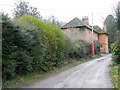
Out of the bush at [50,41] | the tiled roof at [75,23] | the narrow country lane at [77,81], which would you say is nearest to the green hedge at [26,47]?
the bush at [50,41]

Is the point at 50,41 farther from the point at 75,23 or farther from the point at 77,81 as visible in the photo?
the point at 75,23

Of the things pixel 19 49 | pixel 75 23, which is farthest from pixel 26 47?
pixel 75 23

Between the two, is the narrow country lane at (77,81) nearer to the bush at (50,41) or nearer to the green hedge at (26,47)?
the green hedge at (26,47)

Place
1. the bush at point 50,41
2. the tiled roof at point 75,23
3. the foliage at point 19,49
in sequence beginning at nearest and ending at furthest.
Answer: the foliage at point 19,49 < the bush at point 50,41 < the tiled roof at point 75,23

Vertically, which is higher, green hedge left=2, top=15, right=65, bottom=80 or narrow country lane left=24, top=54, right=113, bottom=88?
green hedge left=2, top=15, right=65, bottom=80

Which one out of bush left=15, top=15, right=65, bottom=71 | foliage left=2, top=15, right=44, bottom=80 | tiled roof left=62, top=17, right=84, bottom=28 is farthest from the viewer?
tiled roof left=62, top=17, right=84, bottom=28

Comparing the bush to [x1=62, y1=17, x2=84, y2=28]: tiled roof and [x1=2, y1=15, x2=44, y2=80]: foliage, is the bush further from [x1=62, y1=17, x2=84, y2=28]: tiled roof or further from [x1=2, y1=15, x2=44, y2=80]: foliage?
[x1=62, y1=17, x2=84, y2=28]: tiled roof

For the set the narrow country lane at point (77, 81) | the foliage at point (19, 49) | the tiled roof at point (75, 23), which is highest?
the tiled roof at point (75, 23)

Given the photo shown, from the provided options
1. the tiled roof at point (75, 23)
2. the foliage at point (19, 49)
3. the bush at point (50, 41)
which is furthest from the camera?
the tiled roof at point (75, 23)

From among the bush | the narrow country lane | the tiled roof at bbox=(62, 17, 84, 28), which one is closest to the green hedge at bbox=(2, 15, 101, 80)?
the bush

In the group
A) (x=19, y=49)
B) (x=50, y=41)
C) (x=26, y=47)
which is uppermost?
Answer: (x=50, y=41)

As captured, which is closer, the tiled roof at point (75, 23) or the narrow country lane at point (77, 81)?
the narrow country lane at point (77, 81)

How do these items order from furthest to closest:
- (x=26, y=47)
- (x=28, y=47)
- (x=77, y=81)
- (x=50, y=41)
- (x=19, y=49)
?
(x=50, y=41), (x=28, y=47), (x=26, y=47), (x=77, y=81), (x=19, y=49)

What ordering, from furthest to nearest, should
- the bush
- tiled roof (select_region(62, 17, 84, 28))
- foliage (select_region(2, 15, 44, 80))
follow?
1. tiled roof (select_region(62, 17, 84, 28))
2. the bush
3. foliage (select_region(2, 15, 44, 80))
